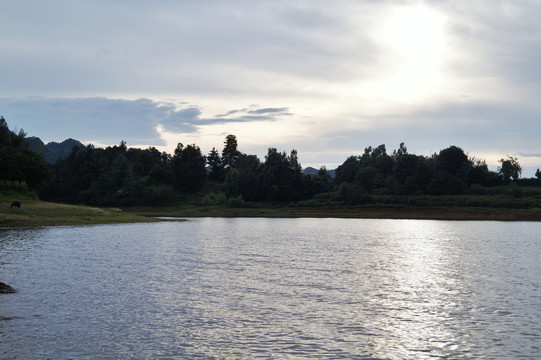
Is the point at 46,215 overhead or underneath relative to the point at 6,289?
overhead

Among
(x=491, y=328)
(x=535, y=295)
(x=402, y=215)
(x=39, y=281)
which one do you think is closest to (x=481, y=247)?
(x=535, y=295)

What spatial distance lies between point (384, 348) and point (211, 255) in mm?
37798

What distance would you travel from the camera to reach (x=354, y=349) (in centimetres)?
2169

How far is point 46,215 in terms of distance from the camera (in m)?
104

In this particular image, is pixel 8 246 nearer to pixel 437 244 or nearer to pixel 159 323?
pixel 159 323

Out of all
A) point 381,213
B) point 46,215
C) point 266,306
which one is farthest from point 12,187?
point 381,213

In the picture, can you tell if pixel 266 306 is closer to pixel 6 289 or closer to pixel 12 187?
pixel 6 289

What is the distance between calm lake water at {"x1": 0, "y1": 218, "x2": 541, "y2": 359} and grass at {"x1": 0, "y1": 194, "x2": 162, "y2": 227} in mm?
40502

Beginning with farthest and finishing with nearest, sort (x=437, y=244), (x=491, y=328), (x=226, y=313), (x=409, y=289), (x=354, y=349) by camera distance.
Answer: (x=437, y=244) → (x=409, y=289) → (x=226, y=313) → (x=491, y=328) → (x=354, y=349)

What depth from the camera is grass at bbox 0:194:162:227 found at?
9306 cm

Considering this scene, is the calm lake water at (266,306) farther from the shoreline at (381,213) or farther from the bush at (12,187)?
the shoreline at (381,213)

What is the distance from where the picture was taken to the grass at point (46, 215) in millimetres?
93062

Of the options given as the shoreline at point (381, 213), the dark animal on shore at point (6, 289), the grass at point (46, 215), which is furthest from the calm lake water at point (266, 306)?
the shoreline at point (381, 213)

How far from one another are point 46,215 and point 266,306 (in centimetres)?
8892
